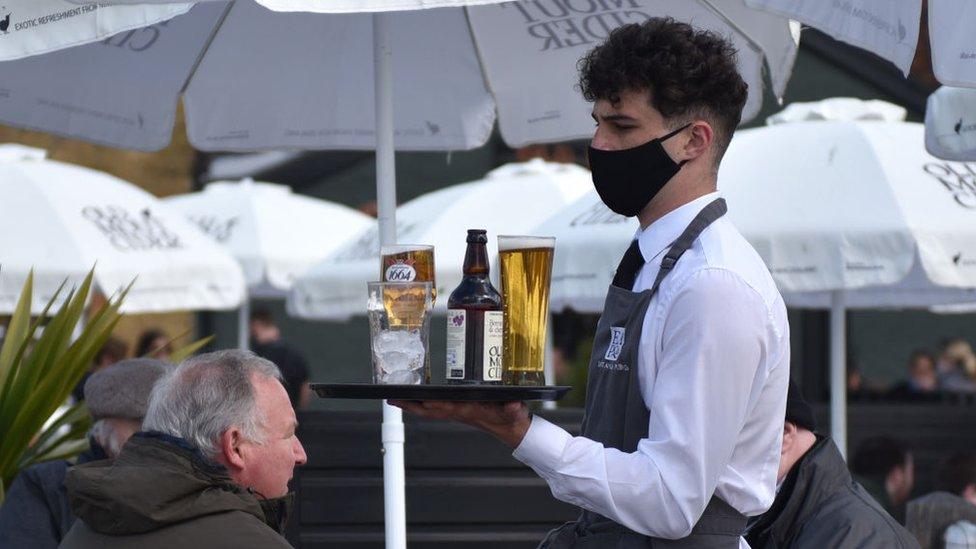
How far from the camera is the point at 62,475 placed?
4.75m

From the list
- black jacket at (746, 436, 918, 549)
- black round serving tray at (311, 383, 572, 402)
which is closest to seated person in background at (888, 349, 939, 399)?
black jacket at (746, 436, 918, 549)

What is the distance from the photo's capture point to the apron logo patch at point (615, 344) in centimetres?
260

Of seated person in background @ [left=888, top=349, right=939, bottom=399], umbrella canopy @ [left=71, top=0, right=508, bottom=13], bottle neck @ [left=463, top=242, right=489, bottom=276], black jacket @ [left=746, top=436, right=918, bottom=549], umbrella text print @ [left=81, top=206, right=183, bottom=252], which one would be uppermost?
umbrella canopy @ [left=71, top=0, right=508, bottom=13]

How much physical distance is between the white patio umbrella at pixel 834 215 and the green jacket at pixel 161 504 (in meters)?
3.76

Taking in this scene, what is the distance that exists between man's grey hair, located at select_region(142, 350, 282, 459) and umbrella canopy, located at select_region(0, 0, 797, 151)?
6.64 ft

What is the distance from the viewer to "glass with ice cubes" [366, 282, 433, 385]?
101 inches

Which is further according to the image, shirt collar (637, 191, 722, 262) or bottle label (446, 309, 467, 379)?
shirt collar (637, 191, 722, 262)

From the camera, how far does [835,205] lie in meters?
6.43

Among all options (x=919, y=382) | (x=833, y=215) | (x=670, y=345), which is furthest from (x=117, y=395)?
(x=919, y=382)

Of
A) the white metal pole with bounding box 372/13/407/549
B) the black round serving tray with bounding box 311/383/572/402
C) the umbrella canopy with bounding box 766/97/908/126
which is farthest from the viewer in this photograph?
the umbrella canopy with bounding box 766/97/908/126

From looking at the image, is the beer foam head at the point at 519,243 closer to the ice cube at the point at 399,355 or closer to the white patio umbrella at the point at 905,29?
the ice cube at the point at 399,355

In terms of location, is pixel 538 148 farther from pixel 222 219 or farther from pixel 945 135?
pixel 945 135

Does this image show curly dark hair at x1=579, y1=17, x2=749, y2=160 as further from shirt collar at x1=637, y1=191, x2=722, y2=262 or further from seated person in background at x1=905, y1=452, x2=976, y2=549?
seated person in background at x1=905, y1=452, x2=976, y2=549

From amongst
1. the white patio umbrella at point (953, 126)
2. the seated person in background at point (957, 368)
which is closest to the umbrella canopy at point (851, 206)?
the white patio umbrella at point (953, 126)
